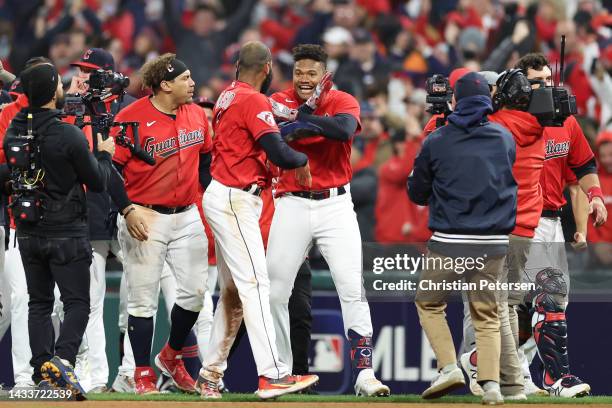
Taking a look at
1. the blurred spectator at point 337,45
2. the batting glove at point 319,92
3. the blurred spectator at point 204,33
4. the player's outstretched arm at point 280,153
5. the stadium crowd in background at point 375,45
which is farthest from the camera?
the blurred spectator at point 204,33

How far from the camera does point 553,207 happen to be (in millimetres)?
9281

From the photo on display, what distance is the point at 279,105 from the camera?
840 centimetres

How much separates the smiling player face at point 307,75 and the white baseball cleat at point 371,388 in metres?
1.84

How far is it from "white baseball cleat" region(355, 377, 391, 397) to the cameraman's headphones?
196cm

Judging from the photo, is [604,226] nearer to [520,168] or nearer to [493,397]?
[520,168]

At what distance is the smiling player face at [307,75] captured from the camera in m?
8.47

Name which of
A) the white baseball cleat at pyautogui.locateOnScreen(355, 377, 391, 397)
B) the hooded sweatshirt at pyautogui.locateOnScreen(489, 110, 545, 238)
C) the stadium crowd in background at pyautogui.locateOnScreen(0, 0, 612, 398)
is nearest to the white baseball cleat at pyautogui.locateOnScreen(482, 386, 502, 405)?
the white baseball cleat at pyautogui.locateOnScreen(355, 377, 391, 397)

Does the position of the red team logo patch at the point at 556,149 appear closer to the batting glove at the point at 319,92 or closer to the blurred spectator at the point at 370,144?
the batting glove at the point at 319,92

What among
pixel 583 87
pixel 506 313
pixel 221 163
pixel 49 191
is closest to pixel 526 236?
pixel 506 313

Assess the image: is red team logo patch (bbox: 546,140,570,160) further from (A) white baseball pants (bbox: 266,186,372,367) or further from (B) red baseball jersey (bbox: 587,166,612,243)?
(B) red baseball jersey (bbox: 587,166,612,243)

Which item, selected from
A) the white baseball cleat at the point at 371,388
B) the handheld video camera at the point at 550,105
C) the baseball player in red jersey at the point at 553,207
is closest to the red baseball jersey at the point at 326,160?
the handheld video camera at the point at 550,105

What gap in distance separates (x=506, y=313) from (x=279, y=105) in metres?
1.91

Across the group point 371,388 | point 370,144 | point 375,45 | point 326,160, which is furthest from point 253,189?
point 375,45

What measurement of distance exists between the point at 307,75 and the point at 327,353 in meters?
2.62
